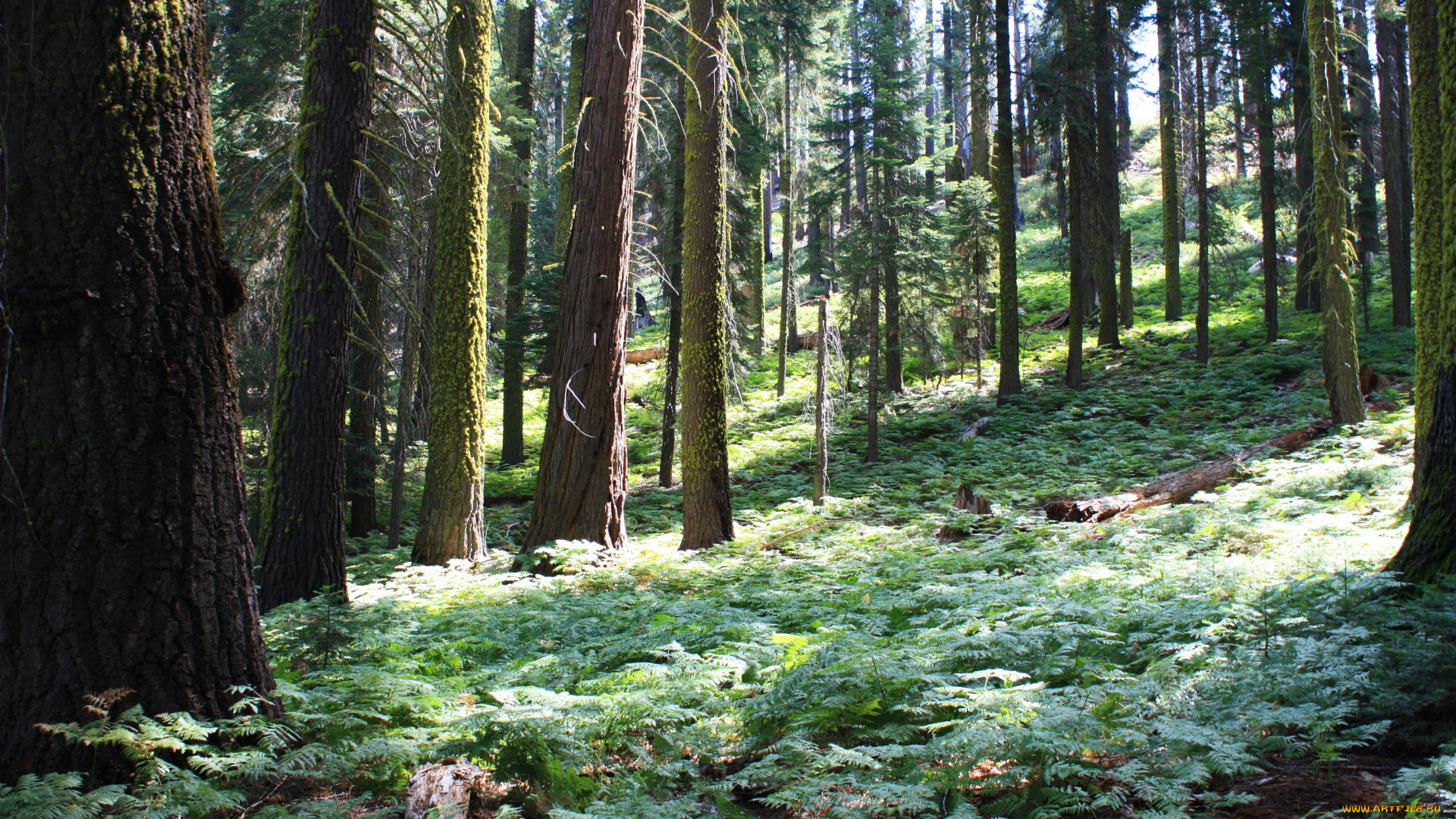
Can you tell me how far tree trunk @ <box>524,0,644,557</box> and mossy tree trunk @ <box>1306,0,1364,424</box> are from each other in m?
9.19

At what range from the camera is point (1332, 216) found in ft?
36.1

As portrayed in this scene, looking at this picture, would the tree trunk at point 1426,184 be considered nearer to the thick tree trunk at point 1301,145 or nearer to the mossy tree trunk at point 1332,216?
the mossy tree trunk at point 1332,216

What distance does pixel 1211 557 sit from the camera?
561 cm

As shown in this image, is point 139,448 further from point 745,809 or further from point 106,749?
point 745,809

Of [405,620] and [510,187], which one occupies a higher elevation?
[510,187]

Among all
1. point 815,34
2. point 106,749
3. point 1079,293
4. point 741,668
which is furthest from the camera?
point 815,34

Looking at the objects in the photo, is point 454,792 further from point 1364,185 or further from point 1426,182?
point 1364,185

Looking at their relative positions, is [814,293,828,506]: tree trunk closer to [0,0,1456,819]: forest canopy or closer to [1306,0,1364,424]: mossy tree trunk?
[0,0,1456,819]: forest canopy

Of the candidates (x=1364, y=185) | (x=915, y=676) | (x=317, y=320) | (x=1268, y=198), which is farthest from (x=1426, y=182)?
(x=1364, y=185)

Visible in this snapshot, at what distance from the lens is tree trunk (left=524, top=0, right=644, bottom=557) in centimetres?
854

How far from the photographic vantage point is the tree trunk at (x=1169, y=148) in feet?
74.8

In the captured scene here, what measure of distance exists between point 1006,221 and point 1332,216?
8.65 metres

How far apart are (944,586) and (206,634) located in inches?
182

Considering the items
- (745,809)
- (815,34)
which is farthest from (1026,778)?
(815,34)
